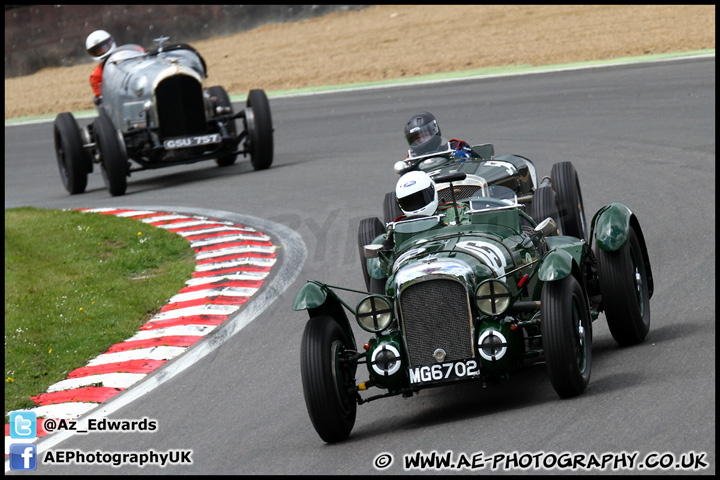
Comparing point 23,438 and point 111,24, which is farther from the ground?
point 23,438

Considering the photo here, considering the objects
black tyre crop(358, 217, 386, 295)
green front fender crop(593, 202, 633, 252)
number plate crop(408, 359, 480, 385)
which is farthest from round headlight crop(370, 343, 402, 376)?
black tyre crop(358, 217, 386, 295)

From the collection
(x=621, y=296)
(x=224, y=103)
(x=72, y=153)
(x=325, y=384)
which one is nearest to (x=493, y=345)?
(x=325, y=384)

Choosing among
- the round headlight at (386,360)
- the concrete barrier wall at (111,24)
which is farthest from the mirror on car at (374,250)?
the concrete barrier wall at (111,24)

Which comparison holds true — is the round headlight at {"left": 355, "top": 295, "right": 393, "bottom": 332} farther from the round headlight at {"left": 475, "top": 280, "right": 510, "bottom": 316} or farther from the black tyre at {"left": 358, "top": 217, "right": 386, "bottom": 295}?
the black tyre at {"left": 358, "top": 217, "right": 386, "bottom": 295}

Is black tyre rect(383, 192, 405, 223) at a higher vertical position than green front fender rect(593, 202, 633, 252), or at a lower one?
lower

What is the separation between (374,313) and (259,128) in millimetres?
10120

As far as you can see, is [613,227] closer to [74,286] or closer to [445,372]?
[445,372]

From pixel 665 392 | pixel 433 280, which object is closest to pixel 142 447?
pixel 433 280

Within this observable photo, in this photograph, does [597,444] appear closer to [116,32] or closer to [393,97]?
[393,97]

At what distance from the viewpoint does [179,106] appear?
16.6 metres

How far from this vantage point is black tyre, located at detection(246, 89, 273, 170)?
55.2 feet

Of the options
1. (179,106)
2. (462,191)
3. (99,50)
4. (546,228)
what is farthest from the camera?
(99,50)

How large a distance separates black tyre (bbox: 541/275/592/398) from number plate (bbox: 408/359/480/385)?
43 centimetres

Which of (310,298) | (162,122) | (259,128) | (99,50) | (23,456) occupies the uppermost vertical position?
(310,298)
